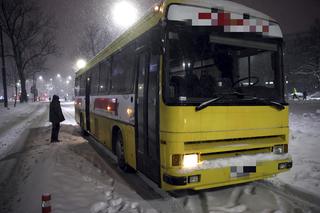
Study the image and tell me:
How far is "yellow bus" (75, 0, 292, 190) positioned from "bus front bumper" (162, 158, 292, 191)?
0.05 ft

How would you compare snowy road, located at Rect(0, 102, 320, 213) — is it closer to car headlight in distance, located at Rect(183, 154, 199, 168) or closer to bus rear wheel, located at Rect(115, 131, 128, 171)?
bus rear wheel, located at Rect(115, 131, 128, 171)

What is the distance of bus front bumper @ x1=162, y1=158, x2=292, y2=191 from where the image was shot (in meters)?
4.96

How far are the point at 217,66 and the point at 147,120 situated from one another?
5.20ft

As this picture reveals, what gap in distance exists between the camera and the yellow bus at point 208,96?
5.05 meters

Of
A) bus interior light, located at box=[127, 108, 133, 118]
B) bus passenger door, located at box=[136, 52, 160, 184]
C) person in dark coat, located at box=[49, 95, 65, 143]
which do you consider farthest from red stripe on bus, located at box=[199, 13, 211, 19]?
person in dark coat, located at box=[49, 95, 65, 143]

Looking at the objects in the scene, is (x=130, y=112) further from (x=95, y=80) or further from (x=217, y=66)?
(x=95, y=80)

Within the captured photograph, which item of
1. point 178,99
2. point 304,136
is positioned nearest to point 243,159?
point 178,99

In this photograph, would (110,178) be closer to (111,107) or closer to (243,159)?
(111,107)

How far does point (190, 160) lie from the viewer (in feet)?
16.5

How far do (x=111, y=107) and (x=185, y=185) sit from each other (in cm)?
402

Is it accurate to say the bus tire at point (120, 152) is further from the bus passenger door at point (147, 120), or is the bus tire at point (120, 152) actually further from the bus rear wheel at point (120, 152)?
the bus passenger door at point (147, 120)

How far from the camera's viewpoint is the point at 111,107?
27.6ft

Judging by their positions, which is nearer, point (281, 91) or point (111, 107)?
point (281, 91)

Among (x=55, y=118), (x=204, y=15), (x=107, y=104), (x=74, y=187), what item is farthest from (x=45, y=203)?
(x=55, y=118)
